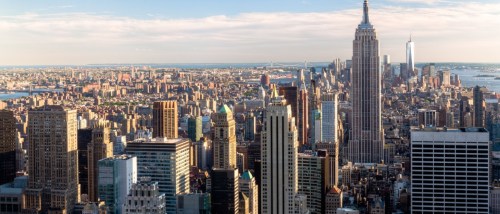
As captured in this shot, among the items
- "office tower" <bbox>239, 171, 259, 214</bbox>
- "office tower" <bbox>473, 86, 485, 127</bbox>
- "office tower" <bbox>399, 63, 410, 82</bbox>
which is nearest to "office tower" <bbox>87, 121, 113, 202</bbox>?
"office tower" <bbox>239, 171, 259, 214</bbox>

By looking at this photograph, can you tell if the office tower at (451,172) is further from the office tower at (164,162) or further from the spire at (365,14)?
the spire at (365,14)

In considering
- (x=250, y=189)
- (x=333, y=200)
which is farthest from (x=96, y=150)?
(x=333, y=200)

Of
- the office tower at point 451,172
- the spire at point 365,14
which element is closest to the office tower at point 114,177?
the office tower at point 451,172

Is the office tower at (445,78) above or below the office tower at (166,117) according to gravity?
above

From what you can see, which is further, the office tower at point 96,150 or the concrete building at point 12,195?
the office tower at point 96,150

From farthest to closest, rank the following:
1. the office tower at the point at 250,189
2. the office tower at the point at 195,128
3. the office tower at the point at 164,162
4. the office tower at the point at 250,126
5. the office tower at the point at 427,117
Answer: the office tower at the point at 427,117, the office tower at the point at 195,128, the office tower at the point at 250,126, the office tower at the point at 164,162, the office tower at the point at 250,189

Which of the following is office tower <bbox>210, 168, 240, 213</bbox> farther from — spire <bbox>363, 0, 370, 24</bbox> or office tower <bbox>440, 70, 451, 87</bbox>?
spire <bbox>363, 0, 370, 24</bbox>

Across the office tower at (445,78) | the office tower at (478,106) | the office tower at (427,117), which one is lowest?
the office tower at (427,117)
